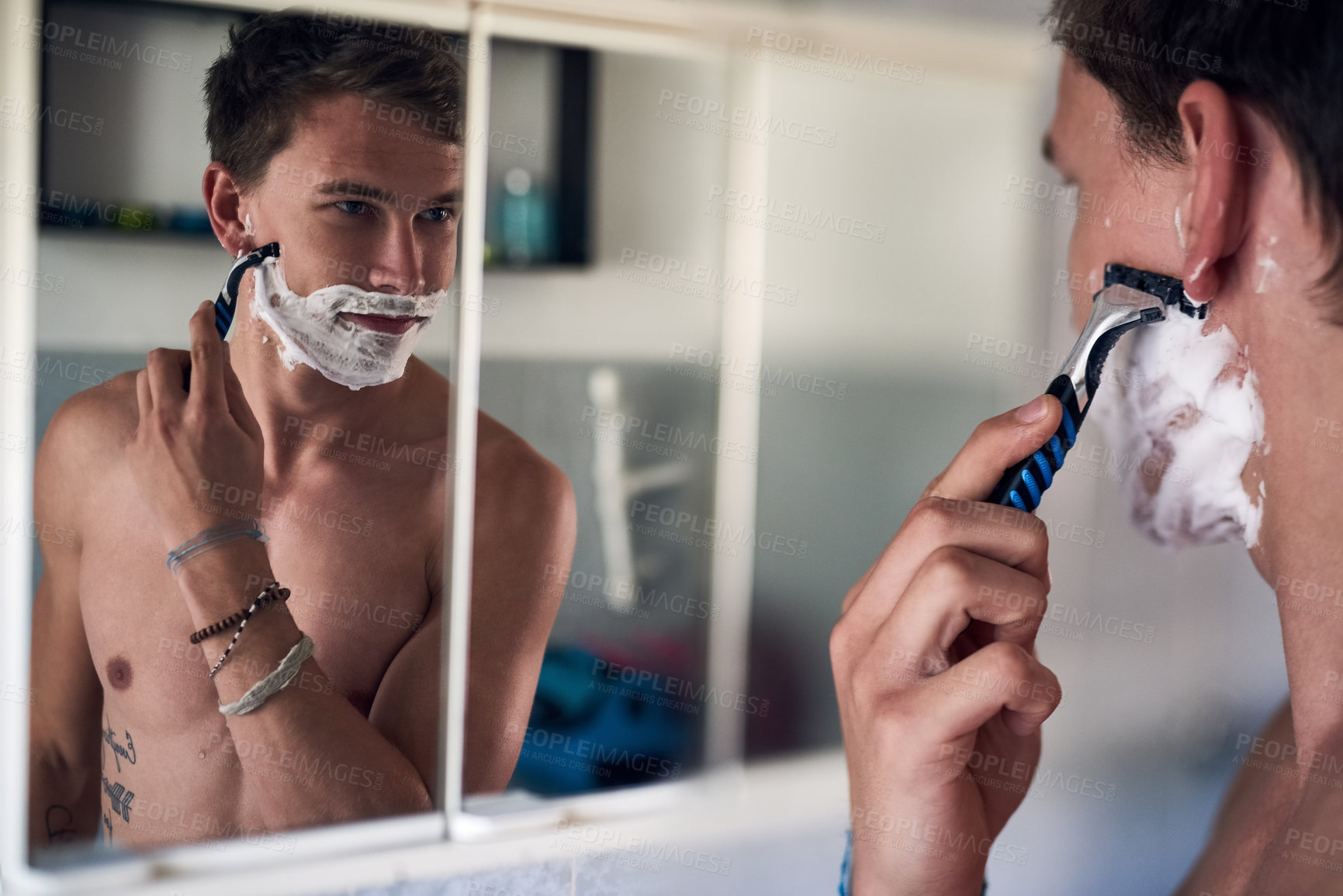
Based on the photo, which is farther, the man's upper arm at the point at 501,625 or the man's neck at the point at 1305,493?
the man's upper arm at the point at 501,625

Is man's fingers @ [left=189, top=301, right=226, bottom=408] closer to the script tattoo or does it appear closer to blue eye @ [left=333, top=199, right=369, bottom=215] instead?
blue eye @ [left=333, top=199, right=369, bottom=215]

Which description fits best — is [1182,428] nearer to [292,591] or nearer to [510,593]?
[510,593]

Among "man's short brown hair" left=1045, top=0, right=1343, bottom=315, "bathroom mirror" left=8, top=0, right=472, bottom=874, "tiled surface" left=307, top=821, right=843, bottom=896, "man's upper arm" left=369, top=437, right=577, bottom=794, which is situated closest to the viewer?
"man's short brown hair" left=1045, top=0, right=1343, bottom=315

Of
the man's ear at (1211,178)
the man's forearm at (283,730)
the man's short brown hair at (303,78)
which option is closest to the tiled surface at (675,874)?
the man's forearm at (283,730)

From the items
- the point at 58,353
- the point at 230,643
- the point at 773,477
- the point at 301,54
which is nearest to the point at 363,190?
the point at 301,54

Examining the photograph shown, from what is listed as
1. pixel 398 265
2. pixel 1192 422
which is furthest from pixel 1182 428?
pixel 398 265

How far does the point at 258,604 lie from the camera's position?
2.68 feet

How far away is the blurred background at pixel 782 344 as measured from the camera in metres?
0.80

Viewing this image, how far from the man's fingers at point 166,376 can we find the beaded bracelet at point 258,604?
0.17m

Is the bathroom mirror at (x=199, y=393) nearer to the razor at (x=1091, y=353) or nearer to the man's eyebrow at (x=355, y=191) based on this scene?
the man's eyebrow at (x=355, y=191)

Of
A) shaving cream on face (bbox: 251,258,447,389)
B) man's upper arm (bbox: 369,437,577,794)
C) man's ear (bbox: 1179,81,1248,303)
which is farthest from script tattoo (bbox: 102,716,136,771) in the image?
man's ear (bbox: 1179,81,1248,303)

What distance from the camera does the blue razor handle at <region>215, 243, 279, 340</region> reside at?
0.81m

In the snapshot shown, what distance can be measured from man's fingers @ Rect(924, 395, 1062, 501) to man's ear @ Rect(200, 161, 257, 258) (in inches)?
24.0

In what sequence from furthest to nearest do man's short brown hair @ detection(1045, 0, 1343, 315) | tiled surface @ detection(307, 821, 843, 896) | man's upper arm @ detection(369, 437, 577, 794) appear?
1. tiled surface @ detection(307, 821, 843, 896)
2. man's upper arm @ detection(369, 437, 577, 794)
3. man's short brown hair @ detection(1045, 0, 1343, 315)
